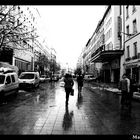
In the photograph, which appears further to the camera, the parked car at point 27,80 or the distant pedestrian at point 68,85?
the parked car at point 27,80

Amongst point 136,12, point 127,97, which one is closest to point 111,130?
point 127,97

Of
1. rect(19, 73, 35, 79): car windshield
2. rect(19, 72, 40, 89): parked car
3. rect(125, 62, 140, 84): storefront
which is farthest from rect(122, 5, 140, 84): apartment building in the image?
rect(19, 73, 35, 79): car windshield

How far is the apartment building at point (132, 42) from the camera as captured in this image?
26.7 metres

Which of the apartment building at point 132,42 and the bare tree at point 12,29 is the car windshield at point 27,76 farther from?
the apartment building at point 132,42

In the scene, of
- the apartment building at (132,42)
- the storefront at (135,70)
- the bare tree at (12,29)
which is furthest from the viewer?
the apartment building at (132,42)

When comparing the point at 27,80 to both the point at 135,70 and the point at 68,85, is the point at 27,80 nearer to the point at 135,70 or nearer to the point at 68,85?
the point at 68,85

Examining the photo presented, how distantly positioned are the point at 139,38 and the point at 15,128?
23.2 m

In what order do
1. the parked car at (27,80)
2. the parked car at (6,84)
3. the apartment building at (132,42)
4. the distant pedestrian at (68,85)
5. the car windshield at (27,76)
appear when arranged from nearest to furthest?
the distant pedestrian at (68,85) → the parked car at (6,84) → the parked car at (27,80) → the car windshield at (27,76) → the apartment building at (132,42)

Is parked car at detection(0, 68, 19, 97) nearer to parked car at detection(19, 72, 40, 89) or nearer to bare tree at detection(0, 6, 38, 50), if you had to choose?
bare tree at detection(0, 6, 38, 50)

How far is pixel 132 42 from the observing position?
2878 cm


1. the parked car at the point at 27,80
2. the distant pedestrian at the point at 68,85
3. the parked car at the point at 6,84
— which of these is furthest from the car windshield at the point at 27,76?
the distant pedestrian at the point at 68,85

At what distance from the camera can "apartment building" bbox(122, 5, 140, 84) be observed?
26720mm

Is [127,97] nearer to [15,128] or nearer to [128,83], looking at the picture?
[128,83]
